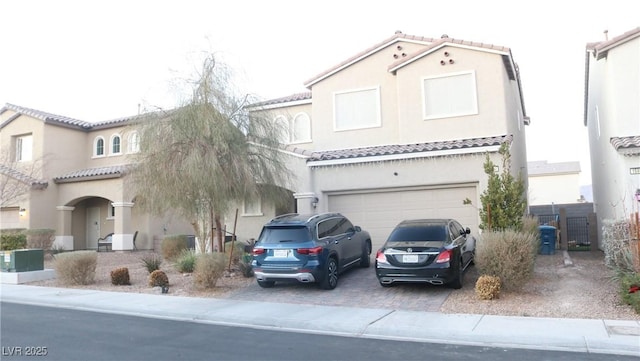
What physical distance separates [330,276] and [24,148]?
2204cm

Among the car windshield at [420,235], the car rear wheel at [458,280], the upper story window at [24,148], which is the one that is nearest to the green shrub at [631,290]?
the car rear wheel at [458,280]

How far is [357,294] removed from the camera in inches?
454

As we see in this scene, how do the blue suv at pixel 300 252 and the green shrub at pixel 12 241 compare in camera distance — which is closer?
the blue suv at pixel 300 252

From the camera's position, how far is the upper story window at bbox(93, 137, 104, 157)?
89.3ft

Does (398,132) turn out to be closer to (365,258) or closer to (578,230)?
(365,258)

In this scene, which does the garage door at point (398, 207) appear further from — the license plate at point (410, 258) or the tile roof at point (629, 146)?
the license plate at point (410, 258)

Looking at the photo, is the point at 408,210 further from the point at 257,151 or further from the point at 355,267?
the point at 257,151

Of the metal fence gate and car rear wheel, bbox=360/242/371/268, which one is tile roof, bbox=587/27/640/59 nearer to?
the metal fence gate

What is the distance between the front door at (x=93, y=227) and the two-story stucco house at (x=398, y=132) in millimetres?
11607

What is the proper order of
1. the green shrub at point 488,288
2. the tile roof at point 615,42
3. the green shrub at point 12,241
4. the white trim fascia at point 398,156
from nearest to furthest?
the green shrub at point 488,288 → the tile roof at point 615,42 → the white trim fascia at point 398,156 → the green shrub at point 12,241

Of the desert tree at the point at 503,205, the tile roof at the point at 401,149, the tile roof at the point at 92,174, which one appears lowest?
→ the desert tree at the point at 503,205

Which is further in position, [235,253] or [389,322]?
[235,253]

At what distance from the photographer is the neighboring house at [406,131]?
1555 cm

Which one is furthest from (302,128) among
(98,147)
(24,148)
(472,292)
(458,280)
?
(24,148)
